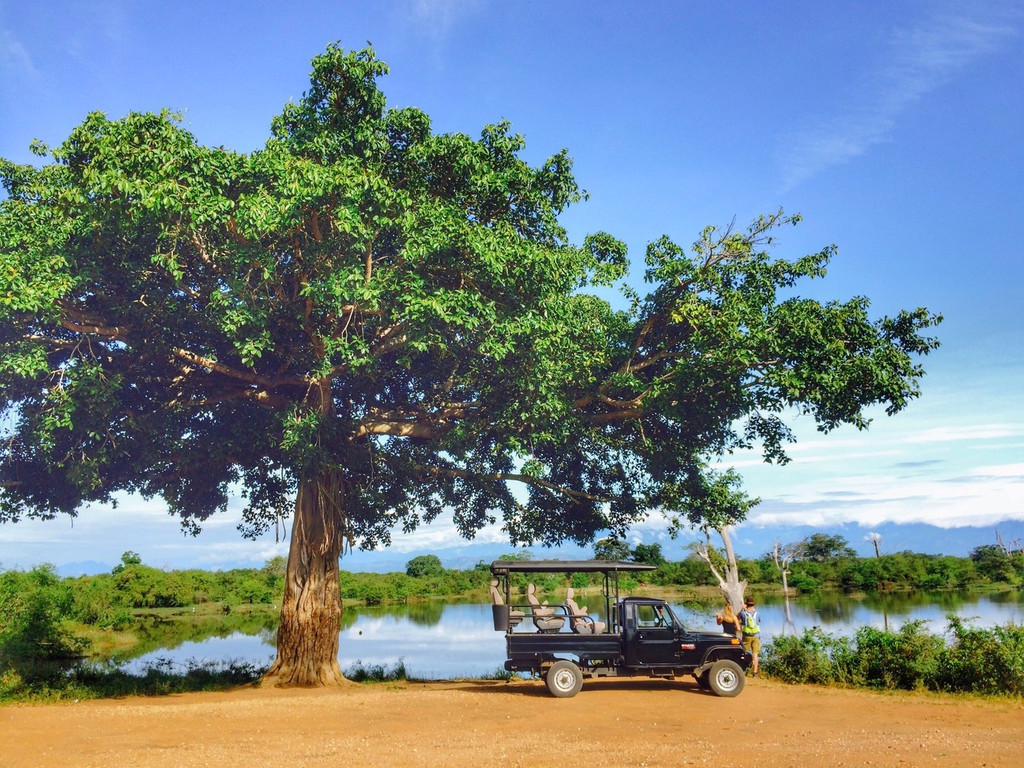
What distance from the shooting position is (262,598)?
2867 inches

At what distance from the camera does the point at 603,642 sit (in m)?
16.6

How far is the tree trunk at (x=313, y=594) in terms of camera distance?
68.6 ft

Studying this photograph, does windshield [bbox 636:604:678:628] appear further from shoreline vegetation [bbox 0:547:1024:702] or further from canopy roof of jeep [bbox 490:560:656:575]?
shoreline vegetation [bbox 0:547:1024:702]

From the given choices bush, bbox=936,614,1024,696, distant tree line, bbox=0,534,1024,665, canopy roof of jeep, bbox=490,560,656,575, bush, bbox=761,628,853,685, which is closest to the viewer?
canopy roof of jeep, bbox=490,560,656,575

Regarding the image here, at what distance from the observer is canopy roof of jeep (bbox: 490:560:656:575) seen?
658 inches

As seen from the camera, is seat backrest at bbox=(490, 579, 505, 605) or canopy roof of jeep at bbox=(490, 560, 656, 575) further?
seat backrest at bbox=(490, 579, 505, 605)

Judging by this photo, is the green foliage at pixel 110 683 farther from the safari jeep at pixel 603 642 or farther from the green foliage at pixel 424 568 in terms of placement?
the green foliage at pixel 424 568

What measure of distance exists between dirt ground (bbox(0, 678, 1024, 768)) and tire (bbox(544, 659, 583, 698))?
0.86 ft

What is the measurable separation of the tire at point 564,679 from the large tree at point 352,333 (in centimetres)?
510

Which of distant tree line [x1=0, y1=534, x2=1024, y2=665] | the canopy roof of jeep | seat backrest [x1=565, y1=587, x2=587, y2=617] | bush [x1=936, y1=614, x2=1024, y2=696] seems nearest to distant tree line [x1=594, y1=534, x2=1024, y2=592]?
distant tree line [x1=0, y1=534, x2=1024, y2=665]

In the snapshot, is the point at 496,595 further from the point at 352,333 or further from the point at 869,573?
the point at 869,573

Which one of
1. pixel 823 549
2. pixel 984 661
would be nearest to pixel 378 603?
pixel 823 549

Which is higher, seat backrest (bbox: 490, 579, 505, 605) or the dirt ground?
seat backrest (bbox: 490, 579, 505, 605)

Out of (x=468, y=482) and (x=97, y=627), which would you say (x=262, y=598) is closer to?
(x=97, y=627)
